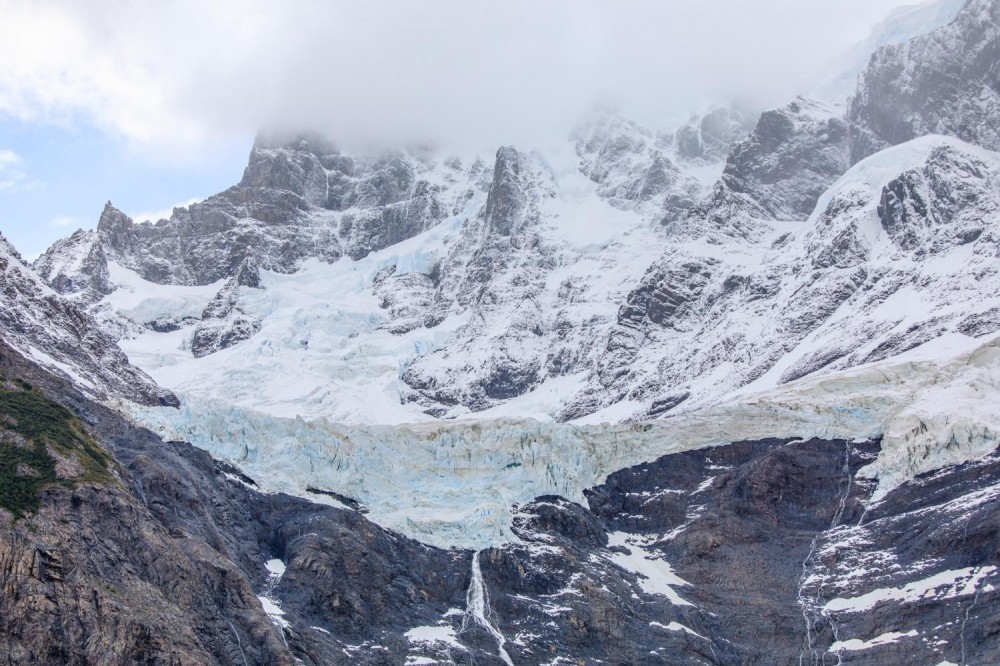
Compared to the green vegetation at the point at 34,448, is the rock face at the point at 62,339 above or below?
above

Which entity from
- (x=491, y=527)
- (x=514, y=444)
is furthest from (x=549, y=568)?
(x=514, y=444)

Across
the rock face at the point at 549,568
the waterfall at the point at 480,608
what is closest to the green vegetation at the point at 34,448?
the rock face at the point at 549,568

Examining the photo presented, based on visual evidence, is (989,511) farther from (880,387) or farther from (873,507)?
(880,387)

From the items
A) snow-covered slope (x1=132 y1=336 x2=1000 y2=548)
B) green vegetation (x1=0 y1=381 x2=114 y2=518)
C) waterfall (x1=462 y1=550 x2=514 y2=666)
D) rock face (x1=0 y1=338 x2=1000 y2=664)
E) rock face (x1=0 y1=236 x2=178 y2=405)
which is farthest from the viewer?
rock face (x1=0 y1=236 x2=178 y2=405)

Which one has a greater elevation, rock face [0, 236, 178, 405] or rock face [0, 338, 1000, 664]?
rock face [0, 236, 178, 405]

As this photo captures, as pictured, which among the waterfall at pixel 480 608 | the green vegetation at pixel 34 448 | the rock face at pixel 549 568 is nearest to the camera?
the green vegetation at pixel 34 448

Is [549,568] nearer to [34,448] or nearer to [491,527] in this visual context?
[491,527]

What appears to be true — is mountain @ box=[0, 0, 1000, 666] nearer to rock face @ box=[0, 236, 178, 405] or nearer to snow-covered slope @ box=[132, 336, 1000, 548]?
snow-covered slope @ box=[132, 336, 1000, 548]

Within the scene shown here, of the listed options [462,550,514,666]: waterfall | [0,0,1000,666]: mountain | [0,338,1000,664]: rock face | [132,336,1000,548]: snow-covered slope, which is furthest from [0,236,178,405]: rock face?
[462,550,514,666]: waterfall

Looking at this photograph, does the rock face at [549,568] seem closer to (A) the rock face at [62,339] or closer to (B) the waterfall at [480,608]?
(B) the waterfall at [480,608]
